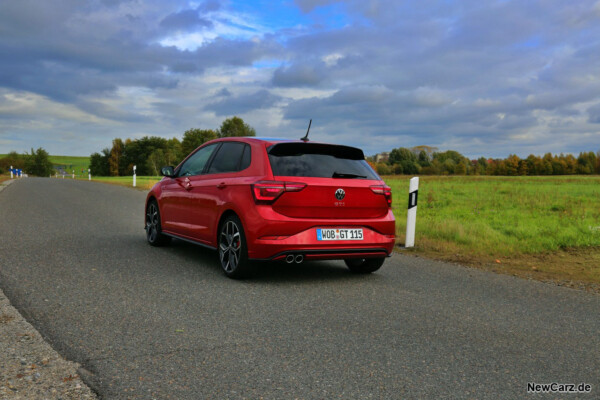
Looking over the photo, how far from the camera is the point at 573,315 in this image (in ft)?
15.3

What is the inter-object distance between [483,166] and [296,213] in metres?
117

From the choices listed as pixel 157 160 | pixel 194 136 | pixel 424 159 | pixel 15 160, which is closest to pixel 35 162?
pixel 15 160

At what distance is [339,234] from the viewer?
5605 mm

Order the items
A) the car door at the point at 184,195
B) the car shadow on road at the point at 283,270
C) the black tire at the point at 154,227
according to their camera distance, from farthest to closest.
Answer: the black tire at the point at 154,227, the car door at the point at 184,195, the car shadow on road at the point at 283,270

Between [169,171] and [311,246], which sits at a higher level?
[169,171]

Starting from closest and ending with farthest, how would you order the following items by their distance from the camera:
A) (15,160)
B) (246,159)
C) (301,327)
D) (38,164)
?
1. (301,327)
2. (246,159)
3. (15,160)
4. (38,164)

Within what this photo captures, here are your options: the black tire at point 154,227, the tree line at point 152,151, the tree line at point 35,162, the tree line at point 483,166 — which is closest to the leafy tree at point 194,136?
the tree line at point 152,151

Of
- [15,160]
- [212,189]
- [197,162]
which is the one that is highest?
[15,160]

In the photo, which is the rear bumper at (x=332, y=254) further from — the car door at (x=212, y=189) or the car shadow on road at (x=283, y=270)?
the car door at (x=212, y=189)

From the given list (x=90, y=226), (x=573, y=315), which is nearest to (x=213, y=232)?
(x=573, y=315)

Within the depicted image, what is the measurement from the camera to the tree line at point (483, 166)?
85.8 m

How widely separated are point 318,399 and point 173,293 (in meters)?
2.68

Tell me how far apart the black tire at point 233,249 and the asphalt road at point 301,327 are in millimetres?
189

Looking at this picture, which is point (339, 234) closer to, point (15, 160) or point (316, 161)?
point (316, 161)
